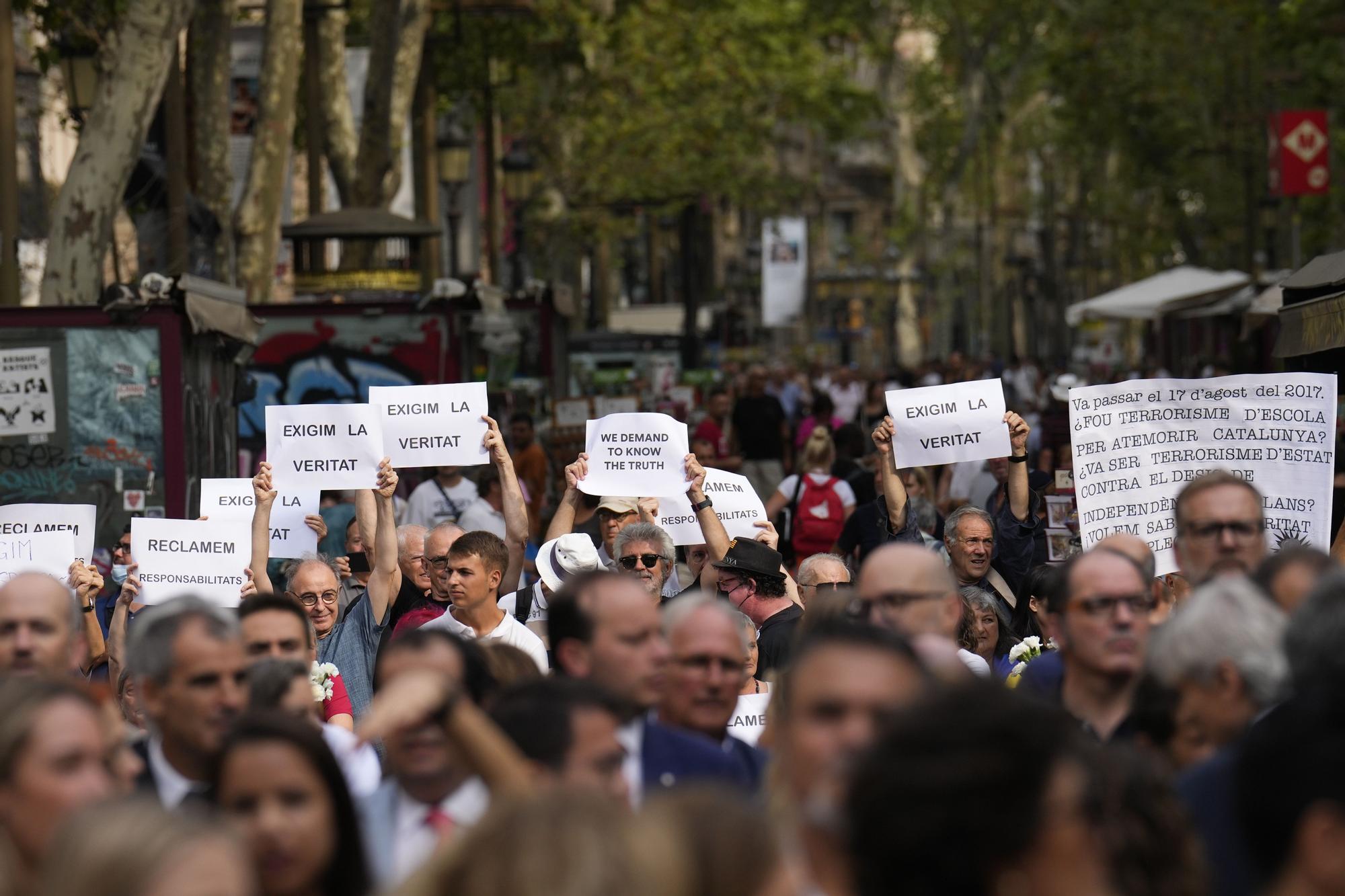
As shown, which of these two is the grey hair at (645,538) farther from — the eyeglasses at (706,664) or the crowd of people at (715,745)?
the eyeglasses at (706,664)

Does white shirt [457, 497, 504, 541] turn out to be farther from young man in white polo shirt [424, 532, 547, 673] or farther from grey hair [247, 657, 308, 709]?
grey hair [247, 657, 308, 709]

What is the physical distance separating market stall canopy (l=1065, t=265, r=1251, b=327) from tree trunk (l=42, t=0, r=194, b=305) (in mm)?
16997

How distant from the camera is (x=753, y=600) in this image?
8.38m

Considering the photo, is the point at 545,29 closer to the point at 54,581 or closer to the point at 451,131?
the point at 451,131

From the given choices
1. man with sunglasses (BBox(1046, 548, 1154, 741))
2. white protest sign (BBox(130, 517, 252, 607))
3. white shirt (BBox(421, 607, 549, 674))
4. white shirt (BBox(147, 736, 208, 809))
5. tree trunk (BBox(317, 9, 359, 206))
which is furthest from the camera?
tree trunk (BBox(317, 9, 359, 206))

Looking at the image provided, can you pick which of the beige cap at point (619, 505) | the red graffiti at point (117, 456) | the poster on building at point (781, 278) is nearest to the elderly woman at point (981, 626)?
the beige cap at point (619, 505)

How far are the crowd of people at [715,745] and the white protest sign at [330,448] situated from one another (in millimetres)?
1689

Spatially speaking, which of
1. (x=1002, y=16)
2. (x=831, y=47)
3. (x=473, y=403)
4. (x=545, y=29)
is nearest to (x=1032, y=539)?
(x=473, y=403)

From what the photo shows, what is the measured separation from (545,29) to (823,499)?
17807mm

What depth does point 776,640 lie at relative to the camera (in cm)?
805

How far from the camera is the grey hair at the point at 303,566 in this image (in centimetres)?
844

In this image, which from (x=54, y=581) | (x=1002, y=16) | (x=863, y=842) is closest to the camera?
(x=863, y=842)

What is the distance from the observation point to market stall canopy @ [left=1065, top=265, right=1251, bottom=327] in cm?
2761

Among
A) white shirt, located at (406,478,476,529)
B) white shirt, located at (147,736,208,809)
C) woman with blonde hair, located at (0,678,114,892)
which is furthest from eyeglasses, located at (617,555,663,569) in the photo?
woman with blonde hair, located at (0,678,114,892)
